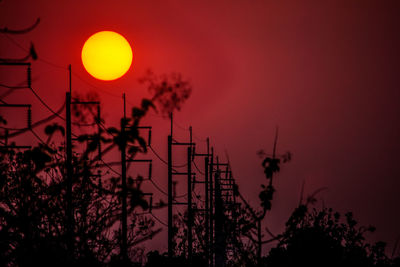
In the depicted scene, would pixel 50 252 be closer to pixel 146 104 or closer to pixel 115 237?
pixel 146 104

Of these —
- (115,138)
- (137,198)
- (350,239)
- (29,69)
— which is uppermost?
(350,239)

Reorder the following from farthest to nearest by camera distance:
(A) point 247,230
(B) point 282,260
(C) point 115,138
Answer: (B) point 282,260
(A) point 247,230
(C) point 115,138

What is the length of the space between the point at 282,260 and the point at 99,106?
23.8 meters

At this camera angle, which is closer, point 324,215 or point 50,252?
point 50,252

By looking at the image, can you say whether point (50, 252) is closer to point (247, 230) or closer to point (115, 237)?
point (247, 230)

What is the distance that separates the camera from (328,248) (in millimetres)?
35375

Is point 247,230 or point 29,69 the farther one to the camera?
point 29,69

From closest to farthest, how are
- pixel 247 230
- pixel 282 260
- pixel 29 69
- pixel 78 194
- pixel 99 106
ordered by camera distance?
pixel 247 230 → pixel 29 69 → pixel 99 106 → pixel 78 194 → pixel 282 260

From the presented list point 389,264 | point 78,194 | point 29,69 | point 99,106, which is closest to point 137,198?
point 29,69

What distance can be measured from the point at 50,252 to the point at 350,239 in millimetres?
28354

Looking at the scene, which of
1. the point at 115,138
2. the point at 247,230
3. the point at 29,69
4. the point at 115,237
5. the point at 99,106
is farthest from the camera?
the point at 115,237

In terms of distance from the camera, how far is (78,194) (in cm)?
2802

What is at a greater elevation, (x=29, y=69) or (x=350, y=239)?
(x=350, y=239)

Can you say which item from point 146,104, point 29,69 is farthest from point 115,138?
point 29,69
